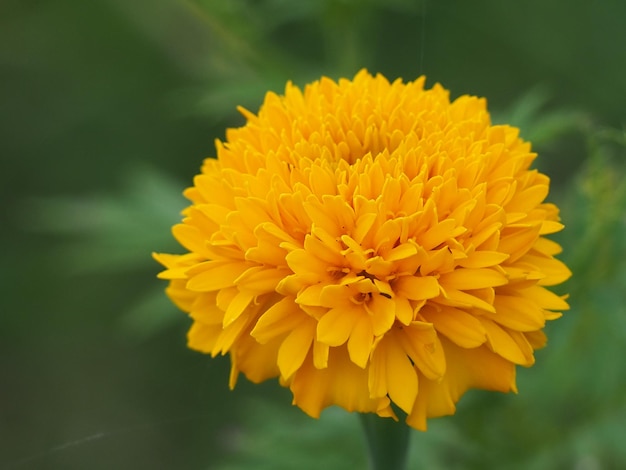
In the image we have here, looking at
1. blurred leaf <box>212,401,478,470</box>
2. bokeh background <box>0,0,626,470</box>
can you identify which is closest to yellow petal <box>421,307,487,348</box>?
bokeh background <box>0,0,626,470</box>

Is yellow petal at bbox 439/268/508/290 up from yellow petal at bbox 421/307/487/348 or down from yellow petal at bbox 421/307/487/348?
up

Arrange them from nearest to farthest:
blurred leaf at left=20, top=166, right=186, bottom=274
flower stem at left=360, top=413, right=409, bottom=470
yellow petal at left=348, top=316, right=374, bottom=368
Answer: yellow petal at left=348, top=316, right=374, bottom=368, flower stem at left=360, top=413, right=409, bottom=470, blurred leaf at left=20, top=166, right=186, bottom=274

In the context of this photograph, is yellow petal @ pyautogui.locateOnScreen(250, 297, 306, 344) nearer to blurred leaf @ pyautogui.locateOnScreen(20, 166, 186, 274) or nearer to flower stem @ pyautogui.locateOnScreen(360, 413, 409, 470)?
flower stem @ pyautogui.locateOnScreen(360, 413, 409, 470)

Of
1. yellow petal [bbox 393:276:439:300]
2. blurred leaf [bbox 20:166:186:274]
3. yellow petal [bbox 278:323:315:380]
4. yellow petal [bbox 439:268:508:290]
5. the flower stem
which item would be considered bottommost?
the flower stem

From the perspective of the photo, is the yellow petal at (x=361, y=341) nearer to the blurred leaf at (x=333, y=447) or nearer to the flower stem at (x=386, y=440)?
the flower stem at (x=386, y=440)

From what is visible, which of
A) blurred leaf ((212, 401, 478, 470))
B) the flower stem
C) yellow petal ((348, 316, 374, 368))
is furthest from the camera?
blurred leaf ((212, 401, 478, 470))

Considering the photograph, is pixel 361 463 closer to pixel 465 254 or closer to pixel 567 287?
pixel 567 287
